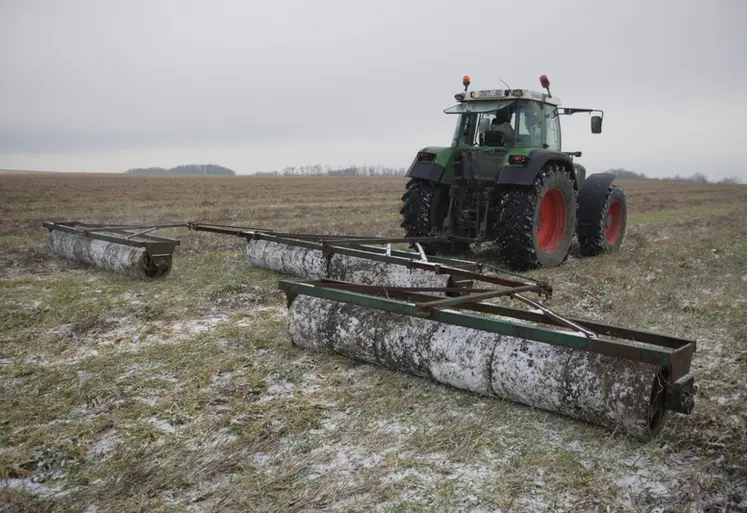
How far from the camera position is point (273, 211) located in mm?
14703

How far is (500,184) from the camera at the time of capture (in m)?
6.59

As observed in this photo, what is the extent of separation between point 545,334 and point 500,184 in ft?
12.4

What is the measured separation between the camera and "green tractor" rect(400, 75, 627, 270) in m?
6.55

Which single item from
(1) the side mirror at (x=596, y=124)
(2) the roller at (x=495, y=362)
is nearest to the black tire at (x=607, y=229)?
(1) the side mirror at (x=596, y=124)

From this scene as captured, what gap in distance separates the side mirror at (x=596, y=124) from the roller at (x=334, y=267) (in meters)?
4.13

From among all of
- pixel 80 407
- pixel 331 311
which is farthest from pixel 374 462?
pixel 80 407

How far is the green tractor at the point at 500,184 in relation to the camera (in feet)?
21.5

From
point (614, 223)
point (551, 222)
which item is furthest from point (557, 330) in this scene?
point (614, 223)

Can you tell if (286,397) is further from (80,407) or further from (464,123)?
(464,123)

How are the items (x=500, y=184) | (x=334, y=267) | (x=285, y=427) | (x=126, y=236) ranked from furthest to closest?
1. (x=126, y=236)
2. (x=500, y=184)
3. (x=334, y=267)
4. (x=285, y=427)

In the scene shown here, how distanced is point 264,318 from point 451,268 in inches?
62.1

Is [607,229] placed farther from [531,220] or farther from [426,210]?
[426,210]

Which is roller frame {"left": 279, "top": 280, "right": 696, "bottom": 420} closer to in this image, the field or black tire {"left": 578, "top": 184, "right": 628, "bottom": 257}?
the field

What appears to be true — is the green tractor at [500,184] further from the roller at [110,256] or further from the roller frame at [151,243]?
the roller at [110,256]
